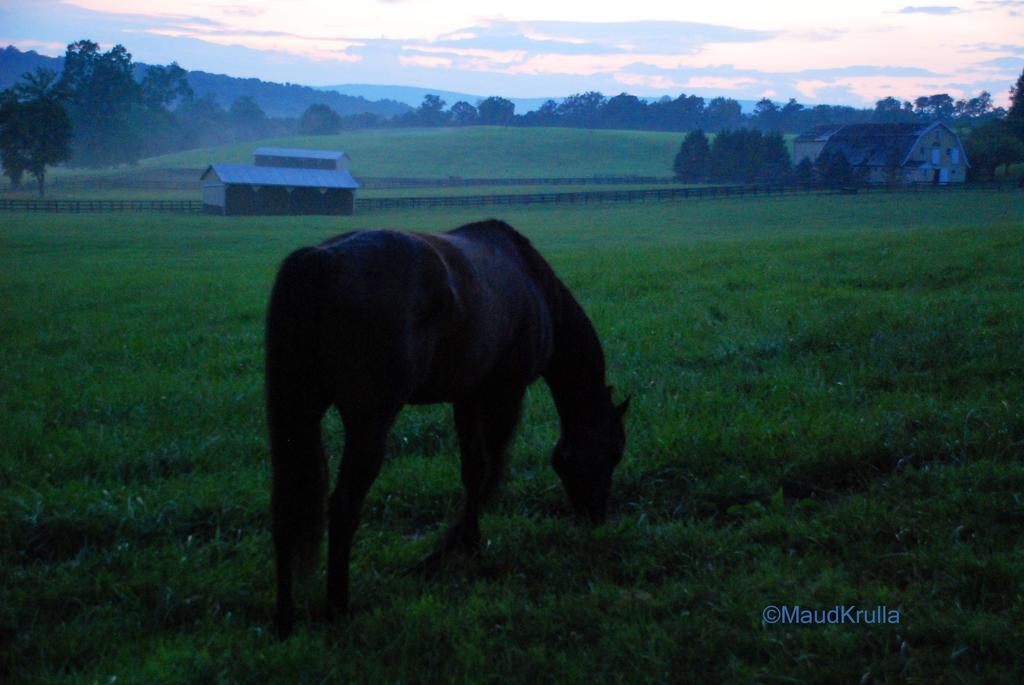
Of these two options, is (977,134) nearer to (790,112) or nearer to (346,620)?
(790,112)

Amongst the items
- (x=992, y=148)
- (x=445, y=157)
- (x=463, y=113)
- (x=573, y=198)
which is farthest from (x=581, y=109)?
(x=992, y=148)

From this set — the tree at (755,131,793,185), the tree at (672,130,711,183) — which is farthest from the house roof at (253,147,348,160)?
the tree at (755,131,793,185)

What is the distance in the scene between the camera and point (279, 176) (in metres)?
44.9

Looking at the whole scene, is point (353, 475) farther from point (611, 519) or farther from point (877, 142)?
point (877, 142)

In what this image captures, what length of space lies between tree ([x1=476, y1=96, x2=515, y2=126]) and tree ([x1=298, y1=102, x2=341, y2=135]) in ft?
48.1

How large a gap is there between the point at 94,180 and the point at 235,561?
36020mm

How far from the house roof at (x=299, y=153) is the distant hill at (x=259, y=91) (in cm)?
366

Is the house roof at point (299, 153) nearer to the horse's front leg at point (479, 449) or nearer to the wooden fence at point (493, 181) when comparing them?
the wooden fence at point (493, 181)

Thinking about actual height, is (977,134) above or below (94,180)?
above

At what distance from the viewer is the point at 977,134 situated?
42500 mm

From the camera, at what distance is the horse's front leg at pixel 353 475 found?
360 cm

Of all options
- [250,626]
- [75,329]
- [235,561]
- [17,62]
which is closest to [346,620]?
[250,626]

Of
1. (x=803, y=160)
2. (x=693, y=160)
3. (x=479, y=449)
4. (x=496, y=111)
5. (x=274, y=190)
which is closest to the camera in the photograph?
(x=479, y=449)

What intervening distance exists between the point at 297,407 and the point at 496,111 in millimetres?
71351
